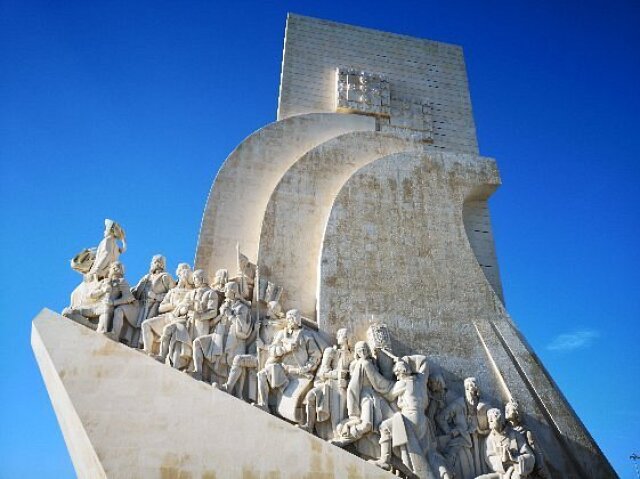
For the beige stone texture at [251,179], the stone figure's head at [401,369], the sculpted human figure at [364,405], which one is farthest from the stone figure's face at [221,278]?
the stone figure's head at [401,369]

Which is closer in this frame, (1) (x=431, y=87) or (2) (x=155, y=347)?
(2) (x=155, y=347)

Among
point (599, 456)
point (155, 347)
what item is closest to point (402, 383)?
point (599, 456)

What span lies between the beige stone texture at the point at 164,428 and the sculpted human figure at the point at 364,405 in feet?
1.35

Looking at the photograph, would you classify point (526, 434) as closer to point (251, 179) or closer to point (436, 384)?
point (436, 384)

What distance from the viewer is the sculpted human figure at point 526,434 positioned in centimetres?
602

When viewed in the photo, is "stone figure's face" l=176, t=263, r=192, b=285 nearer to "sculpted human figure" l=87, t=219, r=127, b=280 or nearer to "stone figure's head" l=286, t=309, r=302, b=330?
"sculpted human figure" l=87, t=219, r=127, b=280

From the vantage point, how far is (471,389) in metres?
6.53

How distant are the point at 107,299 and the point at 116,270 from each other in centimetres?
49

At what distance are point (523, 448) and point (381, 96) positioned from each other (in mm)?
6653

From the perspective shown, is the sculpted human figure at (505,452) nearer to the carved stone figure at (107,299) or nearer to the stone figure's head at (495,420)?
the stone figure's head at (495,420)

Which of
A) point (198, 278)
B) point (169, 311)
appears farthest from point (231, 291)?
point (169, 311)

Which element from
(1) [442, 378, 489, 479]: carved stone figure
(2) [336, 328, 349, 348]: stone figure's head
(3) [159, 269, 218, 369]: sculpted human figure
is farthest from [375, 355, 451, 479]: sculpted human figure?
(3) [159, 269, 218, 369]: sculpted human figure

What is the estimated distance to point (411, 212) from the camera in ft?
27.2

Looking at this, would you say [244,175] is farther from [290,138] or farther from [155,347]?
[155,347]
